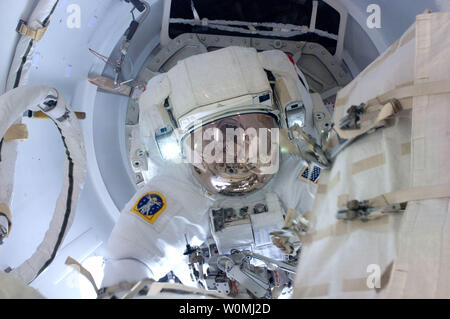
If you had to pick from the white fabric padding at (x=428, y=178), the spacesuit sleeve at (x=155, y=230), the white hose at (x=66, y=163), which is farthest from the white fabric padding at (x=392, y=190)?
the spacesuit sleeve at (x=155, y=230)

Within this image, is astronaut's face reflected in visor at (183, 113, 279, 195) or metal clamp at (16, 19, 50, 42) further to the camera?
astronaut's face reflected in visor at (183, 113, 279, 195)

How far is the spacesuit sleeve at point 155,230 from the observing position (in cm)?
202

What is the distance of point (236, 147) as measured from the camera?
214cm

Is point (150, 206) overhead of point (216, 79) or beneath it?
beneath

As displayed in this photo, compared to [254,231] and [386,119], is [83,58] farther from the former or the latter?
[386,119]

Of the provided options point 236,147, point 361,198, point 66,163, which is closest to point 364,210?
point 361,198

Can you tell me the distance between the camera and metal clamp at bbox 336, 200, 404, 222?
3.12 feet

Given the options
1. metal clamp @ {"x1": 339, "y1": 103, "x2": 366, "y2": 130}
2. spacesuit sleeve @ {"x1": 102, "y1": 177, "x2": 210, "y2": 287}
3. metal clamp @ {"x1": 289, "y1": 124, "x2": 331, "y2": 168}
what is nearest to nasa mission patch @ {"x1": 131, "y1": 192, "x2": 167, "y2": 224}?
spacesuit sleeve @ {"x1": 102, "y1": 177, "x2": 210, "y2": 287}

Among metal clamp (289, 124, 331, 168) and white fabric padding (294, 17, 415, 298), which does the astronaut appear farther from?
white fabric padding (294, 17, 415, 298)

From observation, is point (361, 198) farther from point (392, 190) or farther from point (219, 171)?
point (219, 171)

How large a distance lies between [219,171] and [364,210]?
1288 millimetres

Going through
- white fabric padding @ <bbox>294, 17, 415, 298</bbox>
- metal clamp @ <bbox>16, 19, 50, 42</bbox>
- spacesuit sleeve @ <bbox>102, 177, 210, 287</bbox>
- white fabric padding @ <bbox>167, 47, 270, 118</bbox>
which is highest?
metal clamp @ <bbox>16, 19, 50, 42</bbox>

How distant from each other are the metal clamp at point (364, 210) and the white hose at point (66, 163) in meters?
1.12

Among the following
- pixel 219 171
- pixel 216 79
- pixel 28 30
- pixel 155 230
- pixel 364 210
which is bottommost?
pixel 155 230
